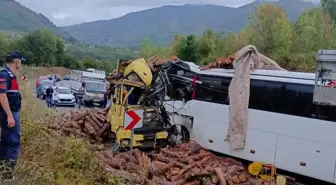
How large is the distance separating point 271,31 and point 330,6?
1163 inches

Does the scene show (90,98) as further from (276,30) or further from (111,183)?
(111,183)

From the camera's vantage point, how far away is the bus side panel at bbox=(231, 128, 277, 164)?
11.9 metres

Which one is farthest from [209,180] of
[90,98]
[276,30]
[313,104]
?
[276,30]

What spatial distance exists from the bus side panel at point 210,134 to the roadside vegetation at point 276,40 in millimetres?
22569

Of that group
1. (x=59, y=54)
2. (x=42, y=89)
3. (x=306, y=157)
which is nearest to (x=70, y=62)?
(x=59, y=54)

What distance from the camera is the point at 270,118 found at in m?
11.9

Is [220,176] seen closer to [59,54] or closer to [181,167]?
[181,167]

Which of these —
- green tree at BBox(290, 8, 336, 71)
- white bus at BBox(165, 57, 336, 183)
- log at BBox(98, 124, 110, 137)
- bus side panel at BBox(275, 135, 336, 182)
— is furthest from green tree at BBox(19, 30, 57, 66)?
bus side panel at BBox(275, 135, 336, 182)

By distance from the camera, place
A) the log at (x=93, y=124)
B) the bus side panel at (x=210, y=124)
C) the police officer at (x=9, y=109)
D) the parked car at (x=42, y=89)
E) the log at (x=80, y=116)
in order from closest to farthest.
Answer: the police officer at (x=9, y=109)
the bus side panel at (x=210, y=124)
the log at (x=93, y=124)
the log at (x=80, y=116)
the parked car at (x=42, y=89)

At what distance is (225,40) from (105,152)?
38058mm

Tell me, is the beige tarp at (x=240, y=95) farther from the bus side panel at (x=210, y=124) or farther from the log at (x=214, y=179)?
the log at (x=214, y=179)

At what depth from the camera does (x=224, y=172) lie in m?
→ 11.2

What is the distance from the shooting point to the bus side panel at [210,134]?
13.3 meters

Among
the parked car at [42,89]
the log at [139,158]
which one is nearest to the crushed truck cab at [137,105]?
the log at [139,158]
